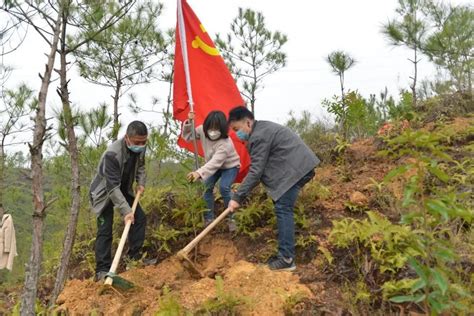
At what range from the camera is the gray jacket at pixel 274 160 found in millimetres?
3900

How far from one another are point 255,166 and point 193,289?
3.77 feet

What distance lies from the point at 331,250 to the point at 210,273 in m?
1.12

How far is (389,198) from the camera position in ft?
15.1

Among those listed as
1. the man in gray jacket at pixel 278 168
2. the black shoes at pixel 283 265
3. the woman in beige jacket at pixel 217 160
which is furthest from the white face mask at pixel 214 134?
the black shoes at pixel 283 265

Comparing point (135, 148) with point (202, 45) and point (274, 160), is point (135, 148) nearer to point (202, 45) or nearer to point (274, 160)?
point (274, 160)

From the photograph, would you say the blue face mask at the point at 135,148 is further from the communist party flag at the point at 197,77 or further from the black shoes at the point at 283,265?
the black shoes at the point at 283,265

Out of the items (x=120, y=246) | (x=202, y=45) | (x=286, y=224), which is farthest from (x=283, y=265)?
(x=202, y=45)

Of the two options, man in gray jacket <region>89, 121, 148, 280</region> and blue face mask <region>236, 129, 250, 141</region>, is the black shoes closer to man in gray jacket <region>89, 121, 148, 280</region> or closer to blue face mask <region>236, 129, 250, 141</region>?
blue face mask <region>236, 129, 250, 141</region>

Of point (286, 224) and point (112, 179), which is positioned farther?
point (112, 179)

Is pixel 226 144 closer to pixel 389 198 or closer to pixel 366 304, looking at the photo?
pixel 389 198

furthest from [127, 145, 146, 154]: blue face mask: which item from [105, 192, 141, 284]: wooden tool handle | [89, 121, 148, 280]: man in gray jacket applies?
[105, 192, 141, 284]: wooden tool handle

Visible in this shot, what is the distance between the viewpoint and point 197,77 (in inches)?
210

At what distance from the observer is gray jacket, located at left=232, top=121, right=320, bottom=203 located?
12.8 feet

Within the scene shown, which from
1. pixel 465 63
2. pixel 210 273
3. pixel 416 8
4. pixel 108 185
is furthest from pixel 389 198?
pixel 416 8
